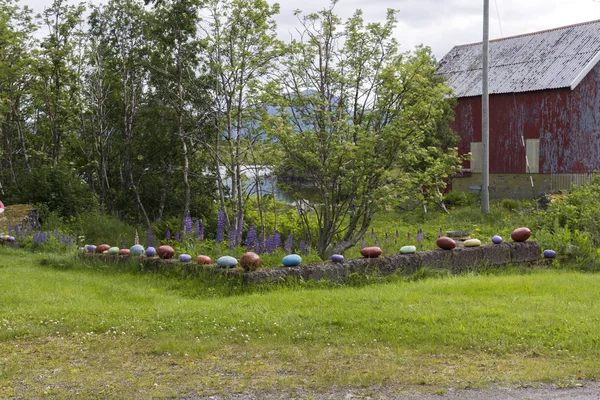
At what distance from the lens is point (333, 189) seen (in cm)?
1164

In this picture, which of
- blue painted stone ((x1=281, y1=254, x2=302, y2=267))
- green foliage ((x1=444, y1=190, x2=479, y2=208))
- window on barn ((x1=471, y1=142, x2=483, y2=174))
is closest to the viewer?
blue painted stone ((x1=281, y1=254, x2=302, y2=267))

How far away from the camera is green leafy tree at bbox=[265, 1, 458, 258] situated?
11391mm

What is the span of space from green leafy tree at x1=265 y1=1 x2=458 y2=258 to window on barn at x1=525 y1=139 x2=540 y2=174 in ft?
50.0

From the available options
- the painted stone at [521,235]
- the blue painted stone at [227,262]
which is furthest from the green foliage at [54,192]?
the painted stone at [521,235]

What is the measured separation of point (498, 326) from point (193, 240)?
6964 mm

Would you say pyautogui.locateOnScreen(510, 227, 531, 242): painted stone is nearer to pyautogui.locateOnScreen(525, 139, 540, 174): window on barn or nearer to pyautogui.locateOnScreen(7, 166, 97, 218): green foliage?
pyautogui.locateOnScreen(7, 166, 97, 218): green foliage

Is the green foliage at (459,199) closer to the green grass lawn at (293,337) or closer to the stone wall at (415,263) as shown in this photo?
the stone wall at (415,263)

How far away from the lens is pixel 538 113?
2631cm

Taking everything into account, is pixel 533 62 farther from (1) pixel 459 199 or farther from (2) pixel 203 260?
(2) pixel 203 260

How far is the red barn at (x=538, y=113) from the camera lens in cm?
2572

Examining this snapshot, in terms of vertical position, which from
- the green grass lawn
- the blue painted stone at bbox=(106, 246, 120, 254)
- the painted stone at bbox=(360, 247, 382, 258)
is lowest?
the green grass lawn

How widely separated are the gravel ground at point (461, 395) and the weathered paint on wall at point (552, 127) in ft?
71.6

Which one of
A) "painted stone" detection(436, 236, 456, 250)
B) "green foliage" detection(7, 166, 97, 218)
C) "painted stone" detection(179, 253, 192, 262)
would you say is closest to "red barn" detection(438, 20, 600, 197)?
"green foliage" detection(7, 166, 97, 218)

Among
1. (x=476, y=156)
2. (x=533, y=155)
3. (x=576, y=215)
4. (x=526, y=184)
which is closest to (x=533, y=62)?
(x=533, y=155)
